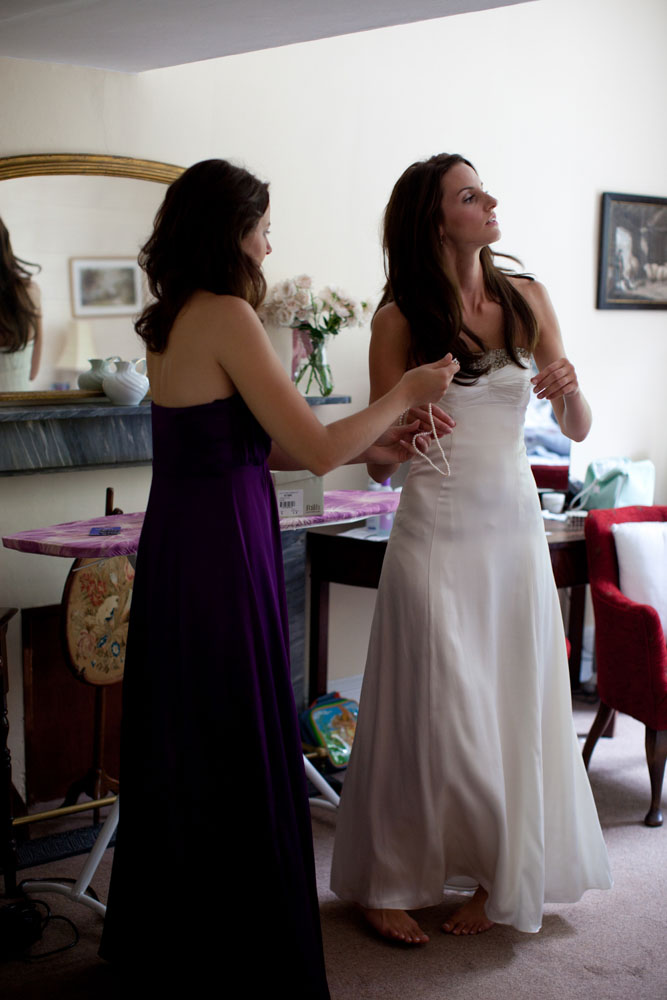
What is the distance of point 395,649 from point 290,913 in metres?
0.70

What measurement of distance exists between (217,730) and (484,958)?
979 mm

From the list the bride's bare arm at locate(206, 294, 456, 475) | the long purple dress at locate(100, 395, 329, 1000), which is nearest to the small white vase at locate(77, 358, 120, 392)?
the long purple dress at locate(100, 395, 329, 1000)

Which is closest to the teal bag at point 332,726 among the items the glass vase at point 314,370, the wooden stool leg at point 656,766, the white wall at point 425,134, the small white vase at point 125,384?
the white wall at point 425,134

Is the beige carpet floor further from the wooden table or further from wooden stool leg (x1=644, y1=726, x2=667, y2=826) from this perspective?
the wooden table

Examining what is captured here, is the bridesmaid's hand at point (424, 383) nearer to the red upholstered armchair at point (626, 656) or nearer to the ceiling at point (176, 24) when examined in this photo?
the ceiling at point (176, 24)

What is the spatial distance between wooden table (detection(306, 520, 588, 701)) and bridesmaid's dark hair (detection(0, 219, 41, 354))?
1.28 m

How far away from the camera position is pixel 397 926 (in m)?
2.46

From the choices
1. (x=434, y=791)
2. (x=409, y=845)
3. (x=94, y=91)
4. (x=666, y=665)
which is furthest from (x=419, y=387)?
(x=94, y=91)

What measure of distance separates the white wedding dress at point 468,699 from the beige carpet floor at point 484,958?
4.4 inches

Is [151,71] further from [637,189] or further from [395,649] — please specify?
[637,189]

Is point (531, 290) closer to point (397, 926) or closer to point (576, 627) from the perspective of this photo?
point (397, 926)

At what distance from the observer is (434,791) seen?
7.78 ft

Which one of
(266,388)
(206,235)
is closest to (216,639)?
(266,388)

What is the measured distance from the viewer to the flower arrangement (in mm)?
3475
